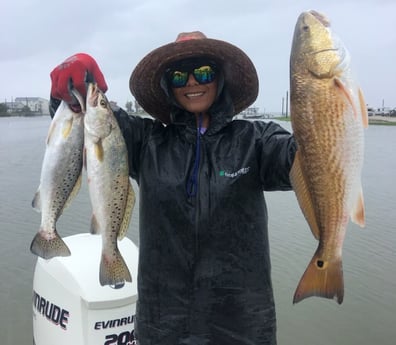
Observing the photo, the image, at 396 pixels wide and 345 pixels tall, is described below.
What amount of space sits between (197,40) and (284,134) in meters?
0.75

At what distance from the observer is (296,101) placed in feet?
6.51

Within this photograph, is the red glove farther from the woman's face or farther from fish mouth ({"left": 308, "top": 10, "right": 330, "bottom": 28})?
fish mouth ({"left": 308, "top": 10, "right": 330, "bottom": 28})

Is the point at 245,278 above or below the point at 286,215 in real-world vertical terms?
above

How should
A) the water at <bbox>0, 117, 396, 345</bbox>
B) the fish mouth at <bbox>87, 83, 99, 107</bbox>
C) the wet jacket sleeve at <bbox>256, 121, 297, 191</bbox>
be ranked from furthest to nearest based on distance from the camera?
the water at <bbox>0, 117, 396, 345</bbox>, the fish mouth at <bbox>87, 83, 99, 107</bbox>, the wet jacket sleeve at <bbox>256, 121, 297, 191</bbox>

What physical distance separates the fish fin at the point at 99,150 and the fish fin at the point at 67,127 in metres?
0.26

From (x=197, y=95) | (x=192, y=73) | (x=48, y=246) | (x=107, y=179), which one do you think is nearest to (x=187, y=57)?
(x=192, y=73)

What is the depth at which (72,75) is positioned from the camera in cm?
251

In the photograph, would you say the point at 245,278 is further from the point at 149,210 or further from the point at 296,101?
the point at 296,101

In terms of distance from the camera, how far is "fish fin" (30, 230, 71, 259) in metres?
2.73

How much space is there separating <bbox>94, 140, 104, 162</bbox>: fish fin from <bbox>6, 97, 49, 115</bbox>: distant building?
12712 cm

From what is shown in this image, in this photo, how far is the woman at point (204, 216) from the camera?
2412 mm

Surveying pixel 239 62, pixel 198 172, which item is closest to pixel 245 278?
pixel 198 172

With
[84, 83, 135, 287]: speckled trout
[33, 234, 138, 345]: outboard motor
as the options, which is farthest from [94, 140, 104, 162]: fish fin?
[33, 234, 138, 345]: outboard motor

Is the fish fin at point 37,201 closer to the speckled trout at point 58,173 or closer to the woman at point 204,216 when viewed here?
the speckled trout at point 58,173
